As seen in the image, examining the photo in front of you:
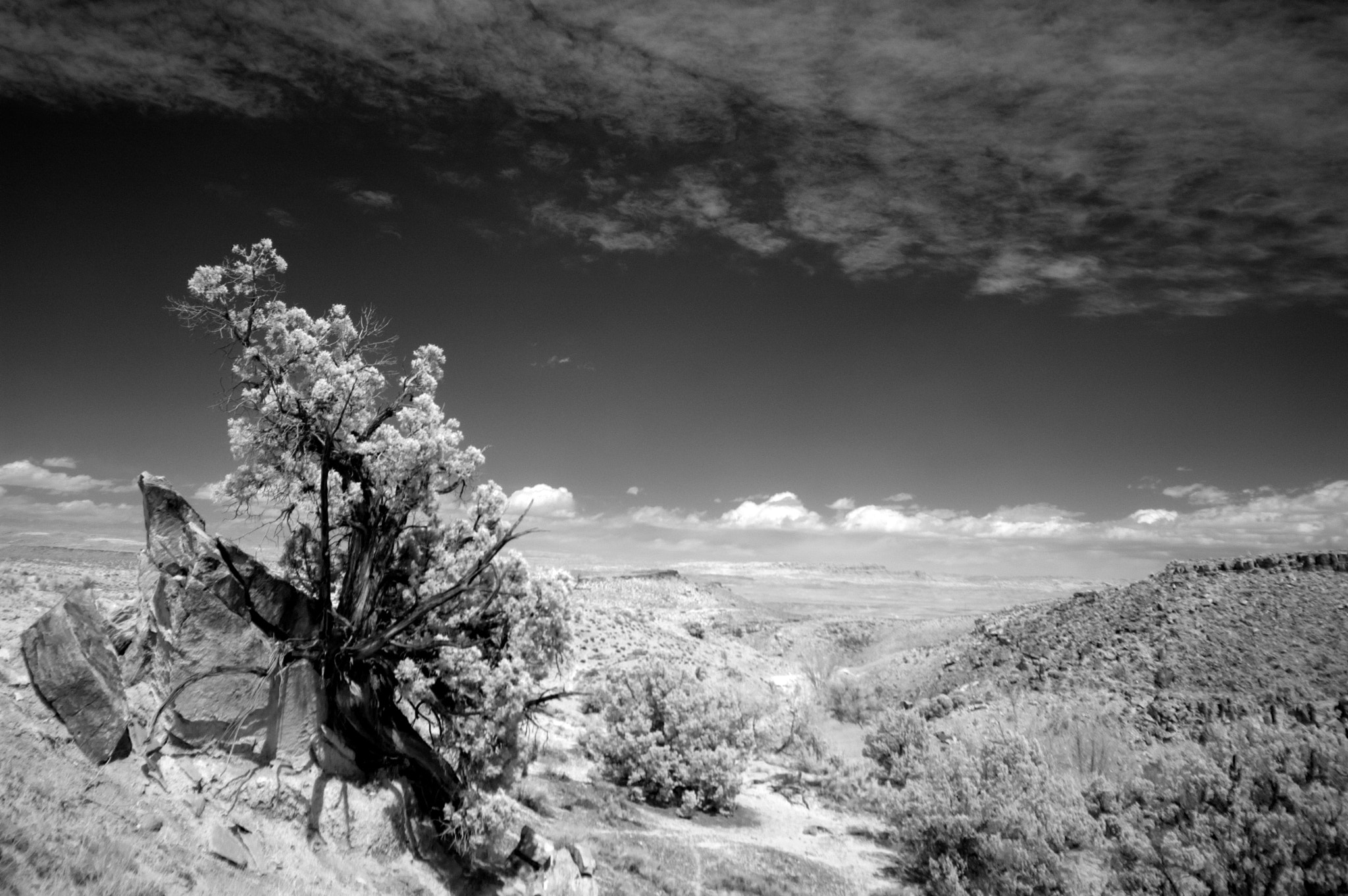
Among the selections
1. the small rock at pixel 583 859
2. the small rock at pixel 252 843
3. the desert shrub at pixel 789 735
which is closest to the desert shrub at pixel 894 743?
the desert shrub at pixel 789 735

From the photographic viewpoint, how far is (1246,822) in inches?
304

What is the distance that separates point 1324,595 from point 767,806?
66.1 ft

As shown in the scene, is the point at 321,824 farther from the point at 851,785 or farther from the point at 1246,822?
the point at 851,785

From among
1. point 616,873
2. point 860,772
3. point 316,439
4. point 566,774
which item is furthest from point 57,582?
point 860,772

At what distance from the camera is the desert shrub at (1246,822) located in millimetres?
7184

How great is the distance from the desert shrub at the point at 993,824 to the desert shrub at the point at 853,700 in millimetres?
11870

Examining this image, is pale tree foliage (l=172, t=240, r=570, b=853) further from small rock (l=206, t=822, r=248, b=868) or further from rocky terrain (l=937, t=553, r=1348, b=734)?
rocky terrain (l=937, t=553, r=1348, b=734)

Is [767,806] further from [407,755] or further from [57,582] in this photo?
[57,582]

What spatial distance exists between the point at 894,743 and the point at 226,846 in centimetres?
1521

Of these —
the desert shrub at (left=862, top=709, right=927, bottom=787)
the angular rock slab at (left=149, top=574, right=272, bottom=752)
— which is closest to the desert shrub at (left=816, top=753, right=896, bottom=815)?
the desert shrub at (left=862, top=709, right=927, bottom=787)

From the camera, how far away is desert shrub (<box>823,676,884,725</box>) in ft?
76.7

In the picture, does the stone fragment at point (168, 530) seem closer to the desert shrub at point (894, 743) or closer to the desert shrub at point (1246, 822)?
the desert shrub at point (1246, 822)

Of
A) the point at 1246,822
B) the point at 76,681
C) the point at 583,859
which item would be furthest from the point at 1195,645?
the point at 76,681

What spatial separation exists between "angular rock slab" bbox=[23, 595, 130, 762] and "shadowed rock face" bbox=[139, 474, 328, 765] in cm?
63
